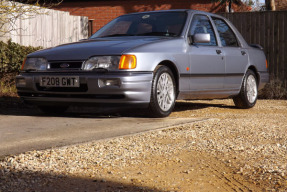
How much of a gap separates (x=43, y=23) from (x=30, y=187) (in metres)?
11.4

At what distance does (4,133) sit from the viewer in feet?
17.9

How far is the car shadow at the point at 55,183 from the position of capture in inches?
126

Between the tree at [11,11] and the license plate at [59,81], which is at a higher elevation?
the tree at [11,11]

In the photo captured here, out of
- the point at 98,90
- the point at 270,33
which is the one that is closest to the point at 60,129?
the point at 98,90

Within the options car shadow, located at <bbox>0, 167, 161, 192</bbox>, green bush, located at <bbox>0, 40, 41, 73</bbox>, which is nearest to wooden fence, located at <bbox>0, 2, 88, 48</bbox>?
green bush, located at <bbox>0, 40, 41, 73</bbox>

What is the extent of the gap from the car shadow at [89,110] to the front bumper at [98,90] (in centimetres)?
64

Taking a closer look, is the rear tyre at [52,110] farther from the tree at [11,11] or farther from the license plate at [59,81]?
the tree at [11,11]

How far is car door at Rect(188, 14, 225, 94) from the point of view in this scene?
7.21m

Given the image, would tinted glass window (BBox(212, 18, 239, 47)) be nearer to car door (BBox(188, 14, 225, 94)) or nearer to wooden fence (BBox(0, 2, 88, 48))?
car door (BBox(188, 14, 225, 94))

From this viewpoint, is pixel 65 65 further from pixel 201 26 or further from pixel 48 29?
pixel 48 29

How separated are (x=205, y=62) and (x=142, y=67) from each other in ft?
4.95

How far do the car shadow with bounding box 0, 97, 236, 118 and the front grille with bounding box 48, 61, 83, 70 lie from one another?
86cm

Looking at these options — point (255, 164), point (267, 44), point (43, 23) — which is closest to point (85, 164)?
point (255, 164)

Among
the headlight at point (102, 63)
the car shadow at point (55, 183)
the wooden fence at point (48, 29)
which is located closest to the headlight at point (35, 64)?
the headlight at point (102, 63)
